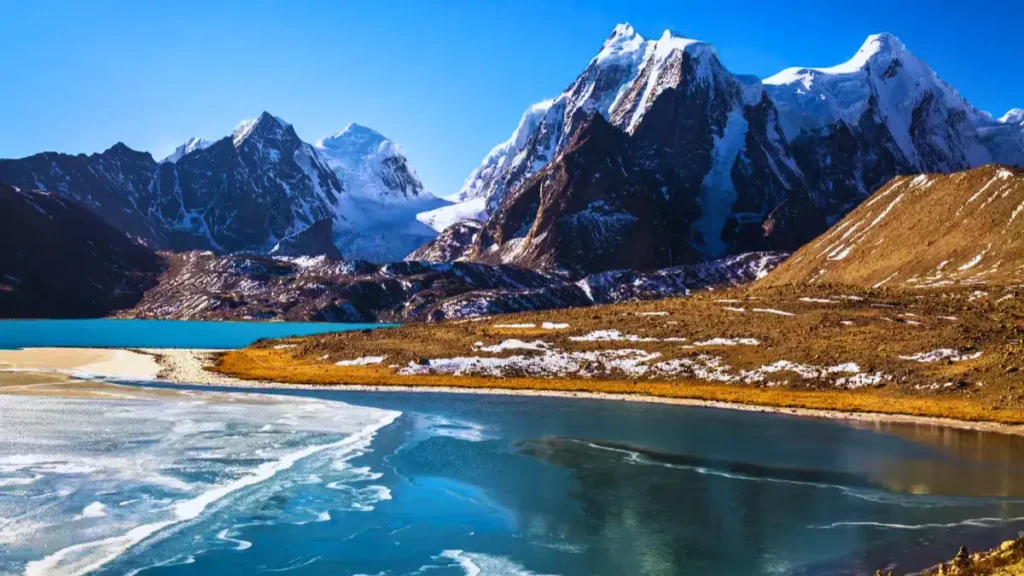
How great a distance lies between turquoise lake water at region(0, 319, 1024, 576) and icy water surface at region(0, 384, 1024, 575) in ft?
0.46

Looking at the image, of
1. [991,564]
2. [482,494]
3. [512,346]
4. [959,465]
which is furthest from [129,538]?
[512,346]

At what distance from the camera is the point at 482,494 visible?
39.6 metres

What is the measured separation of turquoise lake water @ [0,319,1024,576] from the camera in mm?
29281

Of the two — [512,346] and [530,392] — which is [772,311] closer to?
[512,346]

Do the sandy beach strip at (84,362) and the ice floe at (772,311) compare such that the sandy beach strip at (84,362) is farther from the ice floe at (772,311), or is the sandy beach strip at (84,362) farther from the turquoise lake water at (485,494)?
the ice floe at (772,311)

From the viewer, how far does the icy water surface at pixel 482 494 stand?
2933cm

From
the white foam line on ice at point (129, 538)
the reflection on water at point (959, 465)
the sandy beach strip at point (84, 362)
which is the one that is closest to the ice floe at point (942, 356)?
the reflection on water at point (959, 465)

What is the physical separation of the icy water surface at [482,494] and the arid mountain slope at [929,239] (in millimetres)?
78556

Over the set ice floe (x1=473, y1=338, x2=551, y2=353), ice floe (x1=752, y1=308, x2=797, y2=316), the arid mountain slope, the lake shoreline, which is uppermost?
the arid mountain slope

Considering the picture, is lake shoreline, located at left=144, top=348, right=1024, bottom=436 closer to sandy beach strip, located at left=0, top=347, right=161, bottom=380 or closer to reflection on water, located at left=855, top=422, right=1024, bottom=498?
sandy beach strip, located at left=0, top=347, right=161, bottom=380

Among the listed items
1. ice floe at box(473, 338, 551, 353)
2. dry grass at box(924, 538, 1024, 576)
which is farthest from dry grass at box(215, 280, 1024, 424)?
dry grass at box(924, 538, 1024, 576)

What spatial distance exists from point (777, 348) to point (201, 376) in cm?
6642

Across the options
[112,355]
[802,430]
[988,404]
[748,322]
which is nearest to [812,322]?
[748,322]

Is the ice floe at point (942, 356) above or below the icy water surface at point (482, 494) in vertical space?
above
